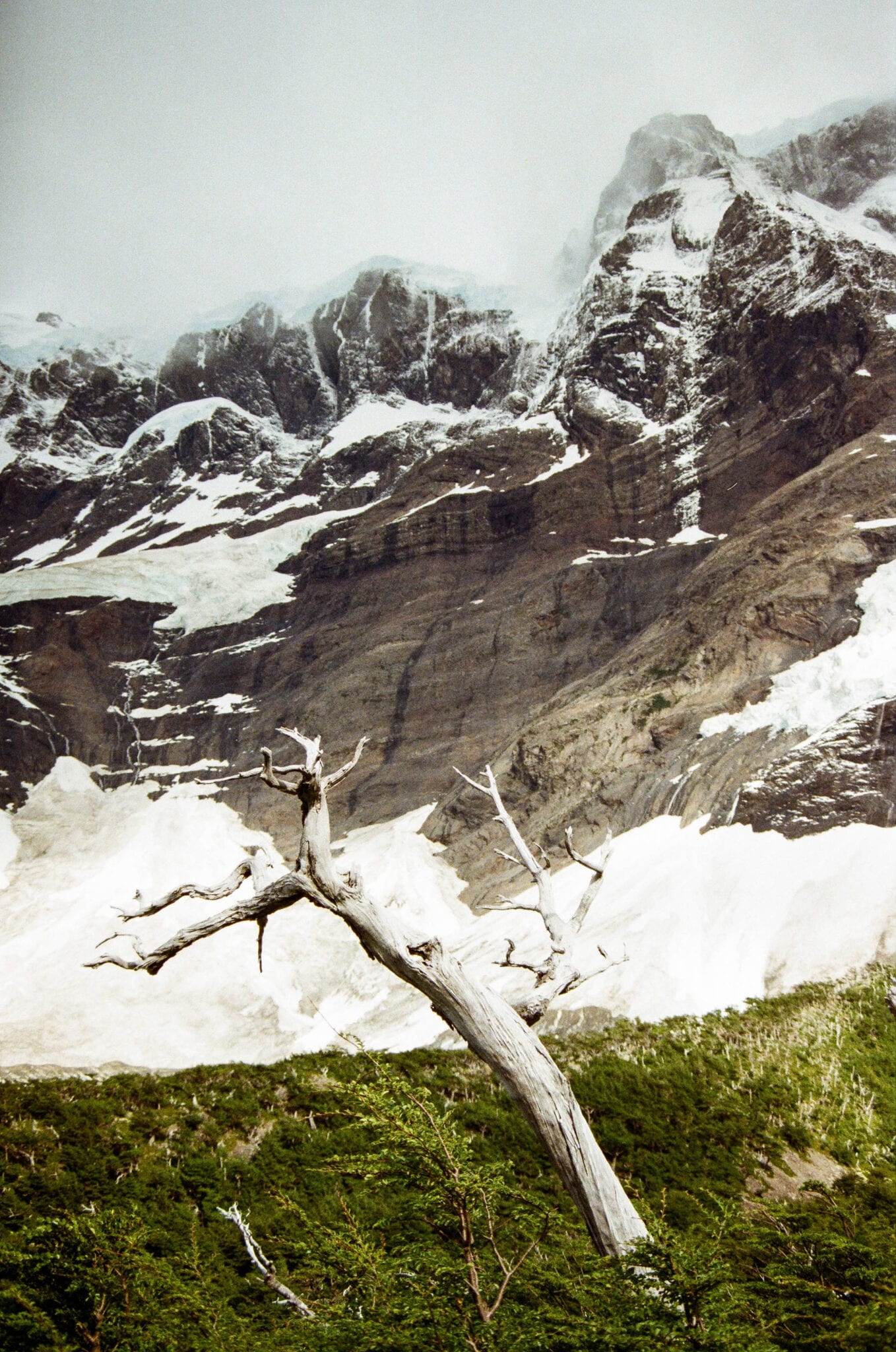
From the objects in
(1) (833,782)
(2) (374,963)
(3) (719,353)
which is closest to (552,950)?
(1) (833,782)

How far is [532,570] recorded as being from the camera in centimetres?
9550

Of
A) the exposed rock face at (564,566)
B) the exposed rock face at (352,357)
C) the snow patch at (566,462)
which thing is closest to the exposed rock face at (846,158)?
the exposed rock face at (564,566)

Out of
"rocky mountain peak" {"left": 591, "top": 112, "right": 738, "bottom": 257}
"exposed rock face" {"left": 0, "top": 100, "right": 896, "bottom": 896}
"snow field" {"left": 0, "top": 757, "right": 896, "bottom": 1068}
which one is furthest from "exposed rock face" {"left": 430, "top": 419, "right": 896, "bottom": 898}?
"rocky mountain peak" {"left": 591, "top": 112, "right": 738, "bottom": 257}

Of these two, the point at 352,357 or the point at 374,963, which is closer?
the point at 374,963

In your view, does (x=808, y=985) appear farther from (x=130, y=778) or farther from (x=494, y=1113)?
(x=130, y=778)

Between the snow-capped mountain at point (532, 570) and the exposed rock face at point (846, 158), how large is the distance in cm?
44

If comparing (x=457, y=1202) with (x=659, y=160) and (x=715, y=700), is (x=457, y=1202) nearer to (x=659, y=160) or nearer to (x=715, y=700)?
(x=715, y=700)

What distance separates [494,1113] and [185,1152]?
447 centimetres

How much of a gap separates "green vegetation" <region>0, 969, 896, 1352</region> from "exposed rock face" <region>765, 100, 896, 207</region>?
491 feet

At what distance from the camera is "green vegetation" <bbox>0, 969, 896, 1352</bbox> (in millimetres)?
5266

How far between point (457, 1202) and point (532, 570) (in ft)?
300

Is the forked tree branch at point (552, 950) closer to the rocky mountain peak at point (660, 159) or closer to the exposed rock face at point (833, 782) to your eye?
the exposed rock face at point (833, 782)

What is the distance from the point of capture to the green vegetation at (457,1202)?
527cm

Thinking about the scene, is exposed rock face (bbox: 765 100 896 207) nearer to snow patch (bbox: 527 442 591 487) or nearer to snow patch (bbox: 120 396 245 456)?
snow patch (bbox: 527 442 591 487)
